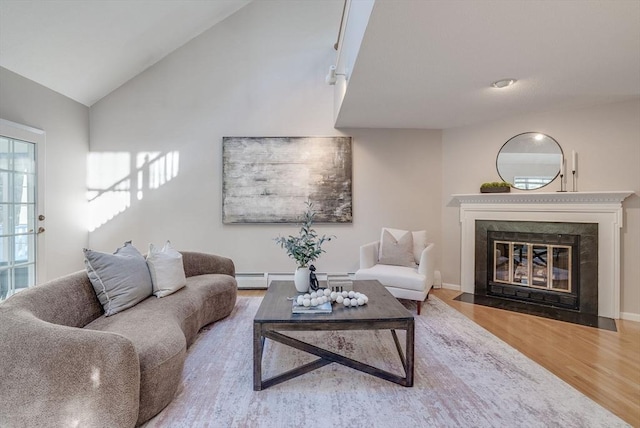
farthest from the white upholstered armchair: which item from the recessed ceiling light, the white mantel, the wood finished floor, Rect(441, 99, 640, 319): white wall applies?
the recessed ceiling light

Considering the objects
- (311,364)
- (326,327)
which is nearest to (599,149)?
(326,327)

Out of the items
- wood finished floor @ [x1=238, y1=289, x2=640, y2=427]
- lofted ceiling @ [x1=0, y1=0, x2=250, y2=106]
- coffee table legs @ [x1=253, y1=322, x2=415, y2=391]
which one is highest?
lofted ceiling @ [x1=0, y1=0, x2=250, y2=106]

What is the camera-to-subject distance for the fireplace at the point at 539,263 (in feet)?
11.0

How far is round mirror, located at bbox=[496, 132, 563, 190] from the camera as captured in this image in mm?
3609

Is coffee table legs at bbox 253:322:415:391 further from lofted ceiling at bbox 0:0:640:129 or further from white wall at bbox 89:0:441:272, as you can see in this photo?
white wall at bbox 89:0:441:272

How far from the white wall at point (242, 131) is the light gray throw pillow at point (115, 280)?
6.48ft

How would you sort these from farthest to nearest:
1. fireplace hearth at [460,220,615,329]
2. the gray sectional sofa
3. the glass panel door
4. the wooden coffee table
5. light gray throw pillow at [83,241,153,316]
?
fireplace hearth at [460,220,615,329], the glass panel door, light gray throw pillow at [83,241,153,316], the wooden coffee table, the gray sectional sofa

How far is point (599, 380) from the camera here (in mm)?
2043

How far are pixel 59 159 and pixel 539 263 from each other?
18.9 ft

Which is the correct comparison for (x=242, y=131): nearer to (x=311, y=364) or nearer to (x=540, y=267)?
(x=311, y=364)

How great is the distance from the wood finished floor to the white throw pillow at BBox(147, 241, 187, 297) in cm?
282

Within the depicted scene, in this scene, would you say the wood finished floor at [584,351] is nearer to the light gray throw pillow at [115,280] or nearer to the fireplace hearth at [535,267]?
the fireplace hearth at [535,267]

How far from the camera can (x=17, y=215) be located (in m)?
3.16

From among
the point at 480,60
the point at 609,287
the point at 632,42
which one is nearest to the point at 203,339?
the point at 480,60
